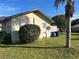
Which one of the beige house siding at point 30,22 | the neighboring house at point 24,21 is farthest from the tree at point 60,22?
the neighboring house at point 24,21

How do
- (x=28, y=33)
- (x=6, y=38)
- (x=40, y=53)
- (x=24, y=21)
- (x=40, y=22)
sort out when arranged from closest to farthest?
(x=40, y=53), (x=28, y=33), (x=6, y=38), (x=24, y=21), (x=40, y=22)

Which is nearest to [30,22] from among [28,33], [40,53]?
[28,33]

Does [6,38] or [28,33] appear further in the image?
[6,38]

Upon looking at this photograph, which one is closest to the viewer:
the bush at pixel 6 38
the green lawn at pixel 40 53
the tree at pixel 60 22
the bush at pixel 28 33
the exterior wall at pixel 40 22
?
the green lawn at pixel 40 53

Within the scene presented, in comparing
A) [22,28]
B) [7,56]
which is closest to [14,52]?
[7,56]

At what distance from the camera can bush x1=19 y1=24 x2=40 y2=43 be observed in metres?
24.9

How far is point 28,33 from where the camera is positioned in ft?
81.7

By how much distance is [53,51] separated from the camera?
1988 cm

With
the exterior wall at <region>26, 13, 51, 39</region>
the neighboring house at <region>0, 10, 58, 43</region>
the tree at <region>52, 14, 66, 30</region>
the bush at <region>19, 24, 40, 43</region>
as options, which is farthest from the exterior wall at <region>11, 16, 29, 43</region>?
the tree at <region>52, 14, 66, 30</region>

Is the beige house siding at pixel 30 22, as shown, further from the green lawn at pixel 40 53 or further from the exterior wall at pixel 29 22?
the green lawn at pixel 40 53

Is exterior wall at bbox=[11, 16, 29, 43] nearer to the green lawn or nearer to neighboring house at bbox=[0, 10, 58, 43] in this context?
neighboring house at bbox=[0, 10, 58, 43]

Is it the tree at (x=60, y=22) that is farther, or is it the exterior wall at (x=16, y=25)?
the tree at (x=60, y=22)

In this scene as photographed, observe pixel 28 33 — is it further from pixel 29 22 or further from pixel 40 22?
pixel 40 22

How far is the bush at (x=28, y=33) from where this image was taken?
81.6ft
